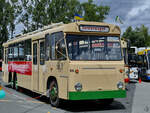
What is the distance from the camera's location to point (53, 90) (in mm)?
9883

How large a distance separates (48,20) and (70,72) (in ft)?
105

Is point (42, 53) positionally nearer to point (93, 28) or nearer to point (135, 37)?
point (93, 28)

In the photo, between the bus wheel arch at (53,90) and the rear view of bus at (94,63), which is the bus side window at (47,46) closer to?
the bus wheel arch at (53,90)

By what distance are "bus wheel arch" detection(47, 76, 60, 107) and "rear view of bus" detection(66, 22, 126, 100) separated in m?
1.07

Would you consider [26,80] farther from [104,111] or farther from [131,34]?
[131,34]

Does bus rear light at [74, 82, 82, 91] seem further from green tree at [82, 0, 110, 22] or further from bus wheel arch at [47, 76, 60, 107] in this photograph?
green tree at [82, 0, 110, 22]

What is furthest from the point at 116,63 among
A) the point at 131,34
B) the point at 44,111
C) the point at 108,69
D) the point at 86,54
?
the point at 131,34

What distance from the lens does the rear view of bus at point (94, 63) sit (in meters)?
8.80

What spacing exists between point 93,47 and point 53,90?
7.18 ft

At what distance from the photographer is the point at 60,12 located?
41219 mm

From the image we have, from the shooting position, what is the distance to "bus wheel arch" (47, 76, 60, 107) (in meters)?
9.64

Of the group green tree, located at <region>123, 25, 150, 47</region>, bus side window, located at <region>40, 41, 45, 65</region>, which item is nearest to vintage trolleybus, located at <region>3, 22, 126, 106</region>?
bus side window, located at <region>40, 41, 45, 65</region>

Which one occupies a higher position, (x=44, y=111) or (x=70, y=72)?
(x=70, y=72)

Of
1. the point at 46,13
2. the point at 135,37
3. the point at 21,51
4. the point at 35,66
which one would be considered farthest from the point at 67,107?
the point at 135,37
